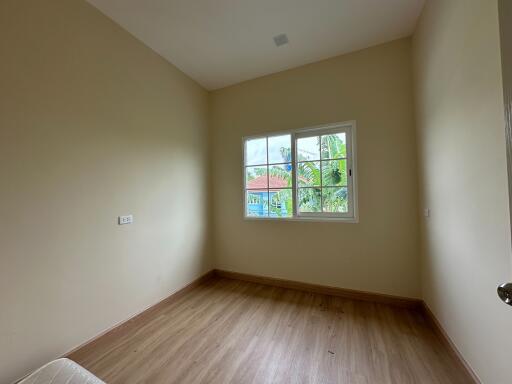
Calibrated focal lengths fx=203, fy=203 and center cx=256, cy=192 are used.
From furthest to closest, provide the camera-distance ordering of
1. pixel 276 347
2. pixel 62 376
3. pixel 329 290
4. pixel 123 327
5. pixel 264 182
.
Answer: pixel 264 182 < pixel 329 290 < pixel 123 327 < pixel 276 347 < pixel 62 376

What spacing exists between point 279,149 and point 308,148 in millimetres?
407

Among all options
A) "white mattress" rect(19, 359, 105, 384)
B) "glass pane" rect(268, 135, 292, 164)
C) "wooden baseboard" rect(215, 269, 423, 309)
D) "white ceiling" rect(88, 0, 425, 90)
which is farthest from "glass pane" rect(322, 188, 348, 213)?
"white mattress" rect(19, 359, 105, 384)

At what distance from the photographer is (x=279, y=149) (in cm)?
290

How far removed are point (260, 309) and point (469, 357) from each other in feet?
5.49

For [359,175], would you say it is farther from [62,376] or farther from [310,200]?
[62,376]

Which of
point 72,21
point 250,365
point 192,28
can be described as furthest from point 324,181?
point 72,21

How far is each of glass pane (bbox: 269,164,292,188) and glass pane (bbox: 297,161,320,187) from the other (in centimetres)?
14

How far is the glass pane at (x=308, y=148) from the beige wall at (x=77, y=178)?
167cm

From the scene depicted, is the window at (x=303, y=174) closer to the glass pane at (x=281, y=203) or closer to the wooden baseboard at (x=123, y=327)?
the glass pane at (x=281, y=203)

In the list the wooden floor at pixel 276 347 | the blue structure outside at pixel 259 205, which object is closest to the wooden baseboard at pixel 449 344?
the wooden floor at pixel 276 347

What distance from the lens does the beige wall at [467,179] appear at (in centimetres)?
106

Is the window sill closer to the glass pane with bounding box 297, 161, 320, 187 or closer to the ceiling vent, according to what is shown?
the glass pane with bounding box 297, 161, 320, 187

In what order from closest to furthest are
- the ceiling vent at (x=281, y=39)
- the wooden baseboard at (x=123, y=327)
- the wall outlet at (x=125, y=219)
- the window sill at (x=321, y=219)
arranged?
the wooden baseboard at (x=123, y=327) → the wall outlet at (x=125, y=219) → the ceiling vent at (x=281, y=39) → the window sill at (x=321, y=219)

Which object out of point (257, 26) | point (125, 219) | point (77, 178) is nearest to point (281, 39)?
point (257, 26)
